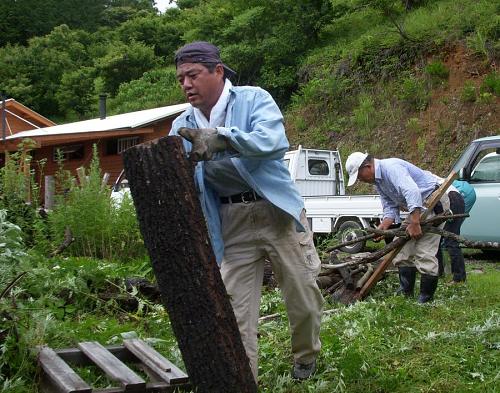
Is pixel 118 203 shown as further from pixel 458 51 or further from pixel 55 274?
pixel 458 51

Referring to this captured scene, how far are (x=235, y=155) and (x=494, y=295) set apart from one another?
4.28m

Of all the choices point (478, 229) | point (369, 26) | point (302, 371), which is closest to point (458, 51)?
point (369, 26)

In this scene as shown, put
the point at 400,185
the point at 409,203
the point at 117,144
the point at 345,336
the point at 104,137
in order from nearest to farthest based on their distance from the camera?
the point at 345,336 → the point at 409,203 → the point at 400,185 → the point at 104,137 → the point at 117,144

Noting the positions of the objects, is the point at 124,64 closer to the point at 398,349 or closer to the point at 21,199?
the point at 21,199

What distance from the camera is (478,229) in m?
11.6

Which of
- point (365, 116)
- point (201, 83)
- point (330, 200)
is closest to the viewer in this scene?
point (201, 83)

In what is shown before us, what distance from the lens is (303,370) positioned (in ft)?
14.2

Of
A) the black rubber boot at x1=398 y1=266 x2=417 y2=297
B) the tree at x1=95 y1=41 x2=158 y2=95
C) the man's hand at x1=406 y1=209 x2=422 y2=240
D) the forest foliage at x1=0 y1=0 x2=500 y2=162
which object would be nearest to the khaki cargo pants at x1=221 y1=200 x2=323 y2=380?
the man's hand at x1=406 y1=209 x2=422 y2=240

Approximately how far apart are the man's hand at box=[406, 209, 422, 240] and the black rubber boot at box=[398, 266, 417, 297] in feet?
1.90

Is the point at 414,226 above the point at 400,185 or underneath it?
underneath

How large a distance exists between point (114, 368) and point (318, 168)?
1251 centimetres

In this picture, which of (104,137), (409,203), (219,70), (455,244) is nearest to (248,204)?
(219,70)

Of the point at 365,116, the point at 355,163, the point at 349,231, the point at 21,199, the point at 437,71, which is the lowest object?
the point at 349,231

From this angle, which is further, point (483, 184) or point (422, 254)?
point (483, 184)
